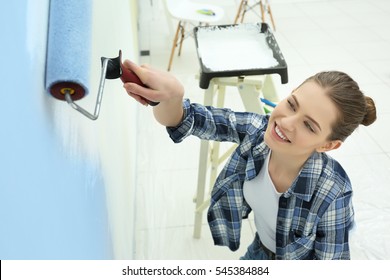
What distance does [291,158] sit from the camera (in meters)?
1.10

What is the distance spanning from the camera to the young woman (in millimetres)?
979

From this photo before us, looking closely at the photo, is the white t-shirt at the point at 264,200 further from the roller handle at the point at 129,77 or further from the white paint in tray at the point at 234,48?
the roller handle at the point at 129,77

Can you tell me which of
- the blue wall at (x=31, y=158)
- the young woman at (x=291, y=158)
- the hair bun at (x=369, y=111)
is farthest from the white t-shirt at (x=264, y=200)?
the blue wall at (x=31, y=158)

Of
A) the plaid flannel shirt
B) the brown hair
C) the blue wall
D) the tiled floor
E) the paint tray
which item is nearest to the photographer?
the blue wall

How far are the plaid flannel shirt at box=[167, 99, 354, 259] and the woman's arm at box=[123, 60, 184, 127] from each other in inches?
2.8

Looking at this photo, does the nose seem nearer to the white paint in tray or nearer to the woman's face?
the woman's face

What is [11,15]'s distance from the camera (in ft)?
1.39

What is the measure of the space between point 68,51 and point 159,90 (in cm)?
32

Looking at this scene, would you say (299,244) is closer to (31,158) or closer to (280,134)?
(280,134)

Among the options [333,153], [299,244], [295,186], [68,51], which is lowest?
[333,153]

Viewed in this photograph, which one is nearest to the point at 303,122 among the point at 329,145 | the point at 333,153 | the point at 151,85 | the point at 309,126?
the point at 309,126

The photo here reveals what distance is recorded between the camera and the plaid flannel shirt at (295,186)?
108 centimetres

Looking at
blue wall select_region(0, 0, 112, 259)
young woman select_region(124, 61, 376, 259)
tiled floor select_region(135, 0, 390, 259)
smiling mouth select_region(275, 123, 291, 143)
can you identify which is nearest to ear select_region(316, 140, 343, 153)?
young woman select_region(124, 61, 376, 259)
